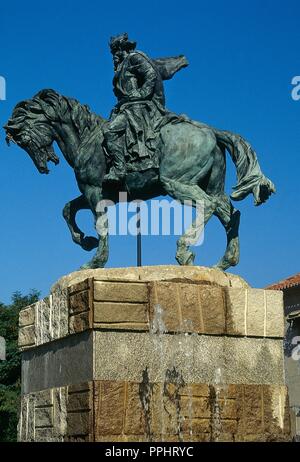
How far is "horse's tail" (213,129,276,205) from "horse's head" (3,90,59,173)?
7.34ft

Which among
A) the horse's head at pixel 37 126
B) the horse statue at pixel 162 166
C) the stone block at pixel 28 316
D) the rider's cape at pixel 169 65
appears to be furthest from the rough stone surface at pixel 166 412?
the rider's cape at pixel 169 65

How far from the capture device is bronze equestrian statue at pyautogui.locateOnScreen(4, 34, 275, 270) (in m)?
10.8

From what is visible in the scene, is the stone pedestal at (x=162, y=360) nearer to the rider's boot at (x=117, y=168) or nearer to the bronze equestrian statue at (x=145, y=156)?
the bronze equestrian statue at (x=145, y=156)

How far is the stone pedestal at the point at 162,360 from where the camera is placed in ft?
29.0

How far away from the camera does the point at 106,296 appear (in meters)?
9.00

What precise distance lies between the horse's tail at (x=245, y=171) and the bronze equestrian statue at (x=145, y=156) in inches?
0.5

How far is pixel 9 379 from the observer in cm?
3328

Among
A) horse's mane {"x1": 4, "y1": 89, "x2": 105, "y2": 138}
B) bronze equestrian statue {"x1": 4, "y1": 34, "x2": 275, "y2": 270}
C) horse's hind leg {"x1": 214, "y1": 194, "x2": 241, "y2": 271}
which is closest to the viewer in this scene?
horse's hind leg {"x1": 214, "y1": 194, "x2": 241, "y2": 271}

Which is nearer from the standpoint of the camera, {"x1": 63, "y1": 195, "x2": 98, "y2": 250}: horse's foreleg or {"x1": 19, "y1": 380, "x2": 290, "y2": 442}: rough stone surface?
{"x1": 19, "y1": 380, "x2": 290, "y2": 442}: rough stone surface

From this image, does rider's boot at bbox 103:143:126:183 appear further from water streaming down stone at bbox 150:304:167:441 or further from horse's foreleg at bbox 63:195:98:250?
water streaming down stone at bbox 150:304:167:441

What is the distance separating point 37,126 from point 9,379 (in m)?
22.9

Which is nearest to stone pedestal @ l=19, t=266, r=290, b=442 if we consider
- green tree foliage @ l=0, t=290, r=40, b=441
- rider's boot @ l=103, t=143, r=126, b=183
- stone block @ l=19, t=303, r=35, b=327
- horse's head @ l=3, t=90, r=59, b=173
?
stone block @ l=19, t=303, r=35, b=327

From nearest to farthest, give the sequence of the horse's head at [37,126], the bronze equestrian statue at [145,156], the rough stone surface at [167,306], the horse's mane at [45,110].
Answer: the rough stone surface at [167,306]
the bronze equestrian statue at [145,156]
the horse's mane at [45,110]
the horse's head at [37,126]
